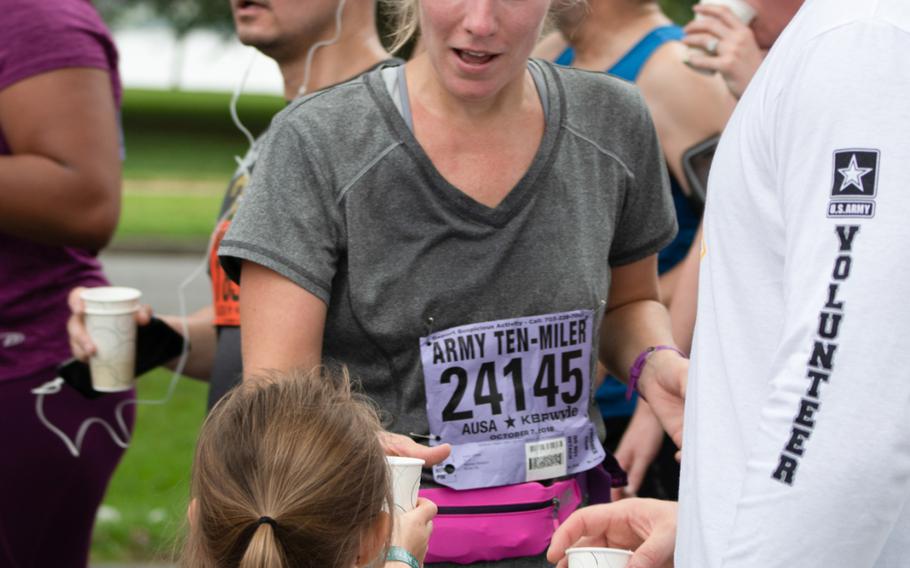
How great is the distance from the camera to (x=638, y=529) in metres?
1.94

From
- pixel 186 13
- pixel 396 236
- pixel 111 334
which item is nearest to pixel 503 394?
pixel 396 236

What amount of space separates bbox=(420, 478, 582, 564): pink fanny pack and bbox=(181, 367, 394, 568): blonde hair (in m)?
0.32

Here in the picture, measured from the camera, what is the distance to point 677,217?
3.45 meters

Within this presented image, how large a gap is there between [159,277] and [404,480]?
12.7 m

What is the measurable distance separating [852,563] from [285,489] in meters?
0.73

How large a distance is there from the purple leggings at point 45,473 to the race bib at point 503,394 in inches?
53.0

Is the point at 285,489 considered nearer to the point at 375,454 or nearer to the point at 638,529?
the point at 375,454

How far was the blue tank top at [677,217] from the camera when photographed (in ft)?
11.5

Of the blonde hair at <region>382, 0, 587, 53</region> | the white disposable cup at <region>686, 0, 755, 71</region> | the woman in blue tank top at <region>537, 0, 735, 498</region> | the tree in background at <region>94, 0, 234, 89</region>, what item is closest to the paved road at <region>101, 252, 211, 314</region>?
the woman in blue tank top at <region>537, 0, 735, 498</region>

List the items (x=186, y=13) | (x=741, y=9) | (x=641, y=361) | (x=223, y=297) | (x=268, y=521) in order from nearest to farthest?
(x=268, y=521) → (x=641, y=361) → (x=223, y=297) → (x=741, y=9) → (x=186, y=13)

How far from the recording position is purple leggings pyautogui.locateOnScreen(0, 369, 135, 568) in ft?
10.1

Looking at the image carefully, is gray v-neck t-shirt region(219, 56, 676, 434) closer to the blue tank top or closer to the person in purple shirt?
the person in purple shirt

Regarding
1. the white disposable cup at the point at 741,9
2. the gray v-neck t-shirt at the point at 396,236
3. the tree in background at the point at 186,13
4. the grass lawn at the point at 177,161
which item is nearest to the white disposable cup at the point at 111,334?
the gray v-neck t-shirt at the point at 396,236

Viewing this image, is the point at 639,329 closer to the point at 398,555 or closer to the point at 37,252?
the point at 398,555
